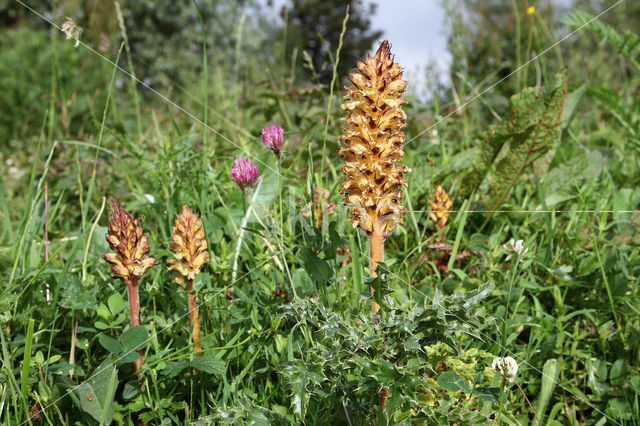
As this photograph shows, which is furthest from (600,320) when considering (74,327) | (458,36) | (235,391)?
(458,36)

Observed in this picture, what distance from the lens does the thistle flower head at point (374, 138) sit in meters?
0.95

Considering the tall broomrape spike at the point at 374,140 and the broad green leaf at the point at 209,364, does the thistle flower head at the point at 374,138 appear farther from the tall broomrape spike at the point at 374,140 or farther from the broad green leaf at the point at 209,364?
the broad green leaf at the point at 209,364

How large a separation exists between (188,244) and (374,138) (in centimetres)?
54

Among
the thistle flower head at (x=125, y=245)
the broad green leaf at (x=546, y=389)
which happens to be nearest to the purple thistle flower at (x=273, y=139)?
the thistle flower head at (x=125, y=245)

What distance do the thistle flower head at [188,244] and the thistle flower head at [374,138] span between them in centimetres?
43

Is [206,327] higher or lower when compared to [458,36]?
lower

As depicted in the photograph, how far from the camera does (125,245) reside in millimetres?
1121

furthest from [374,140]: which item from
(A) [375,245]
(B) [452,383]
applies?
(B) [452,383]

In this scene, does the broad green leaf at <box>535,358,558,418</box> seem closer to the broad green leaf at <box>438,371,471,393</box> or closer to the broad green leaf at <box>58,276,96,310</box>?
the broad green leaf at <box>438,371,471,393</box>

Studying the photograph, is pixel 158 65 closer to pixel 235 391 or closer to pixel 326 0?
pixel 326 0

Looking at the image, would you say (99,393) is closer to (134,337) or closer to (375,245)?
(134,337)

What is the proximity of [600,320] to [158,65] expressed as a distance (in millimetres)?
21101

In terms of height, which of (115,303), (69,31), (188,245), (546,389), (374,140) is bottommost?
(546,389)

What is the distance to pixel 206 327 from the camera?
4.51ft
